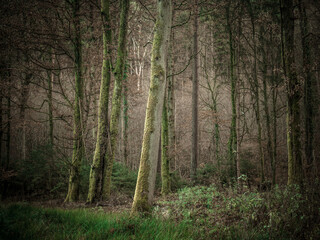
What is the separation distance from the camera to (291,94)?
6.84 m

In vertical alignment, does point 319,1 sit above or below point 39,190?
above

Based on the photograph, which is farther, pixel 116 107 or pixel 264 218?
pixel 116 107

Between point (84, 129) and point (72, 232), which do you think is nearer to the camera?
point (72, 232)

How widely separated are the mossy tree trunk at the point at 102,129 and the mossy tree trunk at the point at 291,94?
22.6 feet

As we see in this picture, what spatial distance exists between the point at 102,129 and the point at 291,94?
7211 millimetres

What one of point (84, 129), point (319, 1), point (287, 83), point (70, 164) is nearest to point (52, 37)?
point (84, 129)

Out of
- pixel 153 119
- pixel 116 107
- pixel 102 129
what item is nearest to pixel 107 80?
pixel 116 107

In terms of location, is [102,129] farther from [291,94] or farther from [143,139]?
[291,94]

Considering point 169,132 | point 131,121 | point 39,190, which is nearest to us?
point 39,190

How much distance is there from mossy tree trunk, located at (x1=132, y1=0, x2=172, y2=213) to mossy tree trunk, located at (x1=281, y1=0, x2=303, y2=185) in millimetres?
4887

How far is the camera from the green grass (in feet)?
8.52

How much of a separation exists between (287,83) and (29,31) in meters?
9.52

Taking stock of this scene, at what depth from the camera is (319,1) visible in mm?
8391

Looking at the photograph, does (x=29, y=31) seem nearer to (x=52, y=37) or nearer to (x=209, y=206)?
(x=52, y=37)
